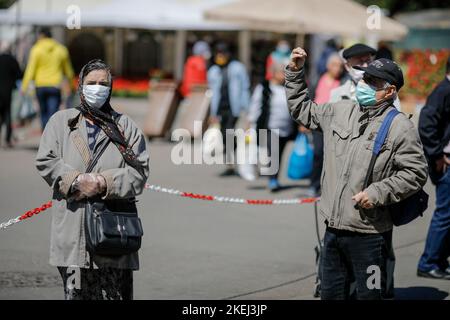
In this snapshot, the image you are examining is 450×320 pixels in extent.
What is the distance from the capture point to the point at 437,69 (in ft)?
68.0

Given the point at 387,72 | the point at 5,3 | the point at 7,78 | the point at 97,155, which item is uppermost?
the point at 5,3

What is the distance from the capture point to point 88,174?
500 centimetres

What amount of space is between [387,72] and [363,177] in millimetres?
630

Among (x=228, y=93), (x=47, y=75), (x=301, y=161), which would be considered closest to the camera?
(x=301, y=161)

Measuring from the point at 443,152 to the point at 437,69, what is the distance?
540 inches

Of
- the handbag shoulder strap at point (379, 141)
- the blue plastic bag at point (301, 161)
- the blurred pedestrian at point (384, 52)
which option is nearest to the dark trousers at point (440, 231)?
the handbag shoulder strap at point (379, 141)

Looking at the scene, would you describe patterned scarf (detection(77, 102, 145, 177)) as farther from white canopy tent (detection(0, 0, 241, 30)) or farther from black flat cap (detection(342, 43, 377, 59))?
white canopy tent (detection(0, 0, 241, 30))

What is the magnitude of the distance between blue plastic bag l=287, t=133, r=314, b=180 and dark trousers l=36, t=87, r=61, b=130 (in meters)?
4.92

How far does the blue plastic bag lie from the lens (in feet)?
38.5

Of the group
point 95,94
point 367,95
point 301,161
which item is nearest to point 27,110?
point 301,161

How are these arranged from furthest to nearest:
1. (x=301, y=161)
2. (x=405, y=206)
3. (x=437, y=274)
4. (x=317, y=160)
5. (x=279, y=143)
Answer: (x=279, y=143), (x=301, y=161), (x=317, y=160), (x=437, y=274), (x=405, y=206)

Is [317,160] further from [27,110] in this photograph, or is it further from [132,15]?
[132,15]

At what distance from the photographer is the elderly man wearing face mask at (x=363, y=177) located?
5.27 m
